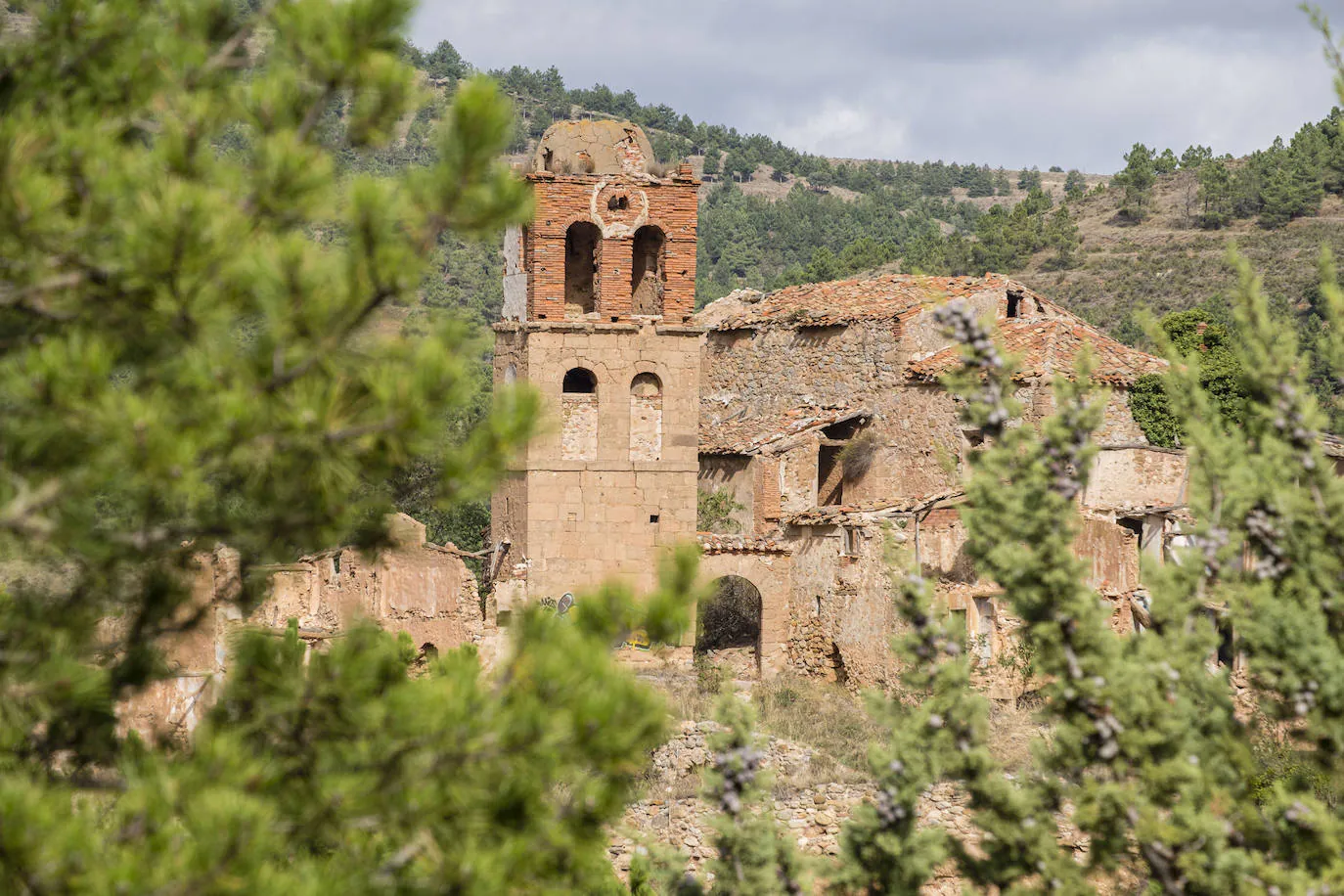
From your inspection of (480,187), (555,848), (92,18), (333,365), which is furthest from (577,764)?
(92,18)

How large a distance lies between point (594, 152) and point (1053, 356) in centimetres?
747

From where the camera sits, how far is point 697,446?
79.2 feet

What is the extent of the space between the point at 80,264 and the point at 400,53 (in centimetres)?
167

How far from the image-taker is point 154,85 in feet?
20.9

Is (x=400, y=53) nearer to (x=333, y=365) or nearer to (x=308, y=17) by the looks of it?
(x=308, y=17)

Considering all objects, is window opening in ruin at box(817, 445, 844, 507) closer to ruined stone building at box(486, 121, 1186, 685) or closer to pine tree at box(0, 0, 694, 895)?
ruined stone building at box(486, 121, 1186, 685)

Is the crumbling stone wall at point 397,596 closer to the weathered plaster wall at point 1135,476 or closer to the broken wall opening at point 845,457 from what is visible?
the broken wall opening at point 845,457

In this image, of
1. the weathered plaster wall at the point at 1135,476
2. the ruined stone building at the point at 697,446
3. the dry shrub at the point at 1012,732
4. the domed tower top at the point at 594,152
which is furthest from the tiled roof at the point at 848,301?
the dry shrub at the point at 1012,732

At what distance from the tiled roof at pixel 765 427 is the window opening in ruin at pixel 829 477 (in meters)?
0.55

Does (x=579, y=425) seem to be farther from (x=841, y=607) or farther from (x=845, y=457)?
(x=845, y=457)

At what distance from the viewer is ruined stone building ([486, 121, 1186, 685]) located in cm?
2200

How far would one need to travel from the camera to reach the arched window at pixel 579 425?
23625 mm

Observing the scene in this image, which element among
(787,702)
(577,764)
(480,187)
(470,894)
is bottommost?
(787,702)

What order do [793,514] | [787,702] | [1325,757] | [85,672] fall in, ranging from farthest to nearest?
[793,514] < [787,702] < [1325,757] < [85,672]
